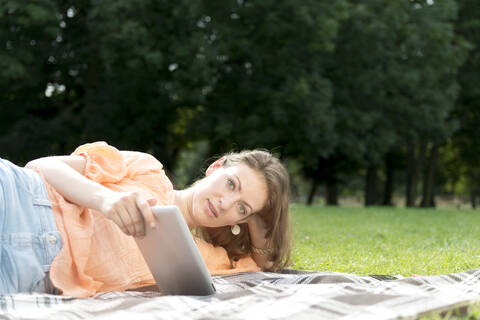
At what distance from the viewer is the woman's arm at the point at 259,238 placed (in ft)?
12.2

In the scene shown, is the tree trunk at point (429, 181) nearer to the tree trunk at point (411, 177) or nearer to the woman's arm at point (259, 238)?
the tree trunk at point (411, 177)

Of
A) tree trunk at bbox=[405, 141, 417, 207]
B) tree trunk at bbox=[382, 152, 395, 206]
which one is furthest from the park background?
tree trunk at bbox=[382, 152, 395, 206]

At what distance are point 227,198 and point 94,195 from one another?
85cm

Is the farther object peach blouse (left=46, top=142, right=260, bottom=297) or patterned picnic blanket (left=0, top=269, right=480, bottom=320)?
peach blouse (left=46, top=142, right=260, bottom=297)

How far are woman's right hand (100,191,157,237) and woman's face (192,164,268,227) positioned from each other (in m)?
0.85

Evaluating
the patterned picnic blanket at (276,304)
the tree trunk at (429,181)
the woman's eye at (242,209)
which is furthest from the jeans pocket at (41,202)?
the tree trunk at (429,181)

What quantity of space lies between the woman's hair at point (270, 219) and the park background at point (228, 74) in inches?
487

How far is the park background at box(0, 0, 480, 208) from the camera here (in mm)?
16328

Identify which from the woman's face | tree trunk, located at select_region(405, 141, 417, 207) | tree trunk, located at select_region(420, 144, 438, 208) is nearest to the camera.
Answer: the woman's face

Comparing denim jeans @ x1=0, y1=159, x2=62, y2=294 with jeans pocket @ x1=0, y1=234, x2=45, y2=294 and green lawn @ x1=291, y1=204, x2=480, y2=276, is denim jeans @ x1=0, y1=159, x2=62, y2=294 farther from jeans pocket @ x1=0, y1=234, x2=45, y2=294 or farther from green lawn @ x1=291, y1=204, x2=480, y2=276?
green lawn @ x1=291, y1=204, x2=480, y2=276

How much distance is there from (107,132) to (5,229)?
1551cm

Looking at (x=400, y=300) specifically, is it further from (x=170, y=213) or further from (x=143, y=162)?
(x=143, y=162)

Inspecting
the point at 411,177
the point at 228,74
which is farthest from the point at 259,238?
the point at 411,177

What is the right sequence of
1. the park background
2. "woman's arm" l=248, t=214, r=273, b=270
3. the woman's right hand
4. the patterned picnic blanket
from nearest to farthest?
the patterned picnic blanket
the woman's right hand
"woman's arm" l=248, t=214, r=273, b=270
the park background
